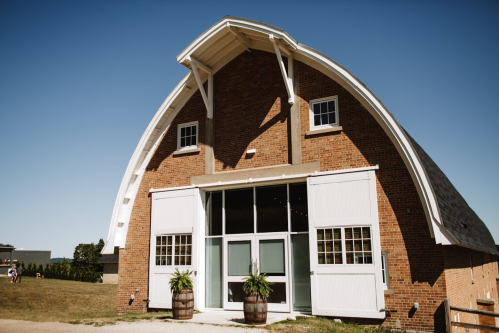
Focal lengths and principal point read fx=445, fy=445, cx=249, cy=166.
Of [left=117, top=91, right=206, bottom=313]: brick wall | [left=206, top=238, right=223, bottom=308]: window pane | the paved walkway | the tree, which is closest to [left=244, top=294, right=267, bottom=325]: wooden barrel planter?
the paved walkway

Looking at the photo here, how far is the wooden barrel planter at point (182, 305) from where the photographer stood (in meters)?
11.5

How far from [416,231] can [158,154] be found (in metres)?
8.55

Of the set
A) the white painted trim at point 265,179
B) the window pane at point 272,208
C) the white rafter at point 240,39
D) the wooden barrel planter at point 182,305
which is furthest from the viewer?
the white rafter at point 240,39

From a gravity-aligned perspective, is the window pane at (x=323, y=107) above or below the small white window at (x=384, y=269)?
above

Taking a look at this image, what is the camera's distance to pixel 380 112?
37.7ft

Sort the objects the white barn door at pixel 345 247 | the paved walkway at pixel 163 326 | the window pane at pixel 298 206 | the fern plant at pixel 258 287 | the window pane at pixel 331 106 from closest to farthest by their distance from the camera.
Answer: the paved walkway at pixel 163 326 < the fern plant at pixel 258 287 < the white barn door at pixel 345 247 < the window pane at pixel 298 206 < the window pane at pixel 331 106

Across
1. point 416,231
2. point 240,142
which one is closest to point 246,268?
point 240,142

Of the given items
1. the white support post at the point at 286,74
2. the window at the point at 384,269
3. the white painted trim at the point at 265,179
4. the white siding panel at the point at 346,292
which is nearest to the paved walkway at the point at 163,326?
the white siding panel at the point at 346,292

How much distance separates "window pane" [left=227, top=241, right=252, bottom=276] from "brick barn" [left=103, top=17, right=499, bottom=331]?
0.11 feet

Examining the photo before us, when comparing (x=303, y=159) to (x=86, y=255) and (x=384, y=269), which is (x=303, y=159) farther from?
(x=86, y=255)

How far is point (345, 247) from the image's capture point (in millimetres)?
11531

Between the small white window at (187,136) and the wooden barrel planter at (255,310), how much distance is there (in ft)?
19.2

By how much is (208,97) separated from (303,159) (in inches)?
154

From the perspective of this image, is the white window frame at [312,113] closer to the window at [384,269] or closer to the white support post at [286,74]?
the white support post at [286,74]
